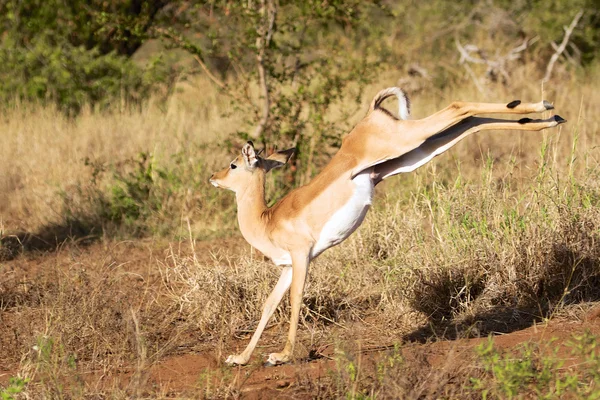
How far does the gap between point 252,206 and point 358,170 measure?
34.6 inches

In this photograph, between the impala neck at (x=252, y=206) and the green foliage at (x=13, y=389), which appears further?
the impala neck at (x=252, y=206)

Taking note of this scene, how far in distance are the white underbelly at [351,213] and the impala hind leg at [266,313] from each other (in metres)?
0.43

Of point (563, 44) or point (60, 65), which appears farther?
point (563, 44)

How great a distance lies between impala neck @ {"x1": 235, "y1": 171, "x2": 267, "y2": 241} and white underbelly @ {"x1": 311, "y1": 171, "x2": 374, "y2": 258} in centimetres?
53

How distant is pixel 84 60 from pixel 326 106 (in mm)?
5026

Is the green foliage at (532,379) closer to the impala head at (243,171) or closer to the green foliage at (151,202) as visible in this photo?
the impala head at (243,171)

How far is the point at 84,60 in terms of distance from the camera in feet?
44.0

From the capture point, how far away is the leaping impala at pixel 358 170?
5.02m

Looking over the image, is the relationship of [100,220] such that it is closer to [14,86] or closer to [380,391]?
[14,86]

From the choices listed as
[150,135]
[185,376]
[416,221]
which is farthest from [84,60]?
[185,376]

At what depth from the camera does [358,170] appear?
5.13m

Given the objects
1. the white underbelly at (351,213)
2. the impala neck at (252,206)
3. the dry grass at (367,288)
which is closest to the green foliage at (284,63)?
the dry grass at (367,288)

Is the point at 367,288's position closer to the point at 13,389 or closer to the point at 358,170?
the point at 358,170

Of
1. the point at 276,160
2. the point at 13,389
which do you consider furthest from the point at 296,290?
the point at 13,389
